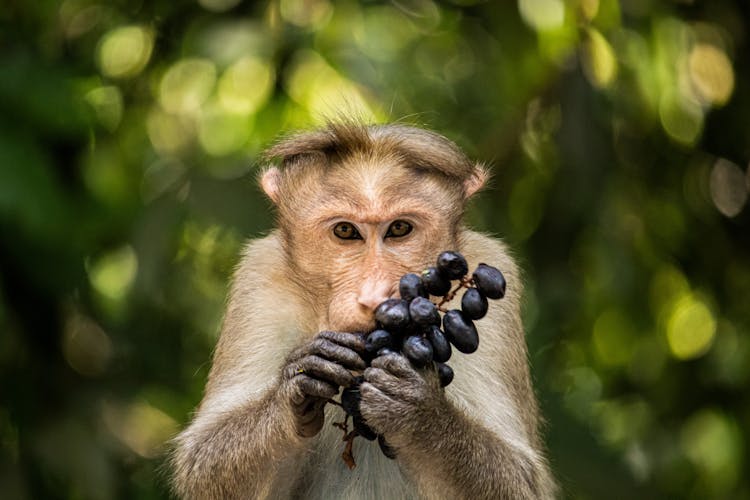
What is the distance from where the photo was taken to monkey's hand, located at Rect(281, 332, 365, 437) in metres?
4.55

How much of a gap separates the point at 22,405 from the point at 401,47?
3.65 meters

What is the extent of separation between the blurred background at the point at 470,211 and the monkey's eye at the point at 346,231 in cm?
162

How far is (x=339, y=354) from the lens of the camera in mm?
4543

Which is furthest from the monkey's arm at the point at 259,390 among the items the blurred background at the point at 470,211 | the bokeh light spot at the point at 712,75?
the bokeh light spot at the point at 712,75

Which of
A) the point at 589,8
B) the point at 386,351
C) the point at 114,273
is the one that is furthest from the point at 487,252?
the point at 114,273

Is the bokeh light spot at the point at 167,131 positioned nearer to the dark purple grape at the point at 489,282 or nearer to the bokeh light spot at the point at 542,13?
the bokeh light spot at the point at 542,13

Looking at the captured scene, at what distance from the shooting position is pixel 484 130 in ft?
30.1

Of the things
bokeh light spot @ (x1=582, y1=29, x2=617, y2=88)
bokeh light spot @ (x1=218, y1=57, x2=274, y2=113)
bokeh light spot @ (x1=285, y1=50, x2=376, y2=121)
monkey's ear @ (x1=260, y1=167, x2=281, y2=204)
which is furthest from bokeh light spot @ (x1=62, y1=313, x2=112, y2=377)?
bokeh light spot @ (x1=582, y1=29, x2=617, y2=88)

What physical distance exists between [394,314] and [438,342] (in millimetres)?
194

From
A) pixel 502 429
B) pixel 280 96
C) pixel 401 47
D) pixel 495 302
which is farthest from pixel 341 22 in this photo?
pixel 502 429

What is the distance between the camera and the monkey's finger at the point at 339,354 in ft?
14.9

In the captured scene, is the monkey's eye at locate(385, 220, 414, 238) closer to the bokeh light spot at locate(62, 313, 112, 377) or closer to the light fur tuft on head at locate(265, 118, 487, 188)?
the light fur tuft on head at locate(265, 118, 487, 188)

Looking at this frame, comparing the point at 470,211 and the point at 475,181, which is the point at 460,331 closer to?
the point at 475,181

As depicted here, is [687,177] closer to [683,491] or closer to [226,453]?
[683,491]
